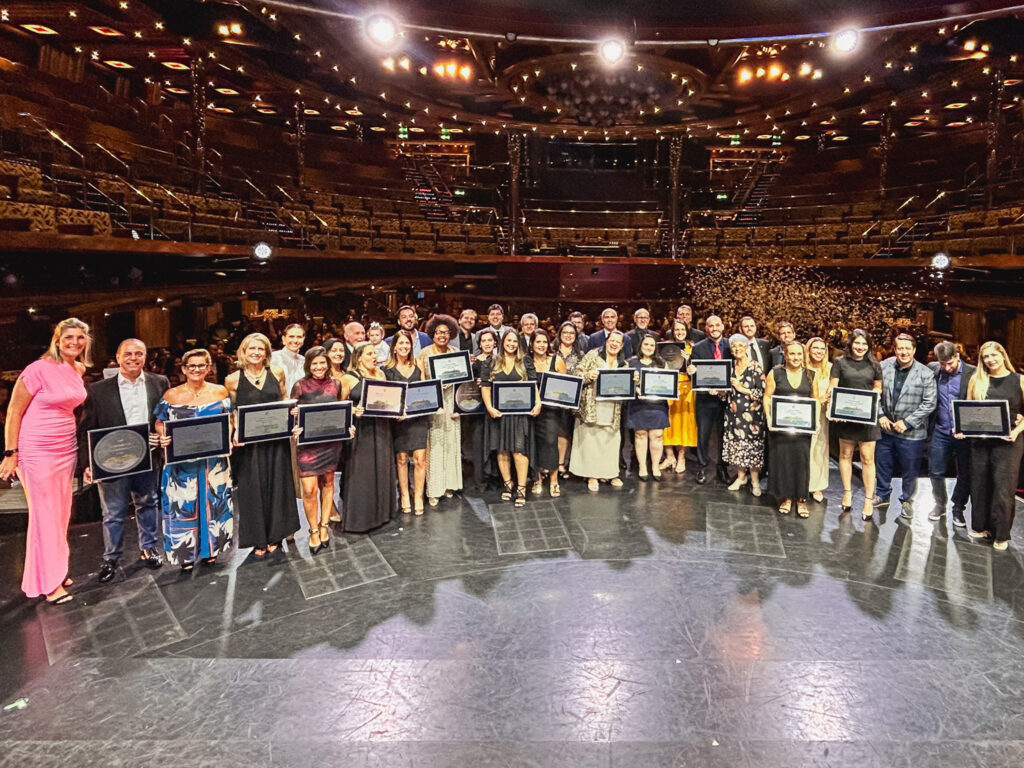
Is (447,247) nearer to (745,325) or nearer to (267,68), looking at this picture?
(267,68)

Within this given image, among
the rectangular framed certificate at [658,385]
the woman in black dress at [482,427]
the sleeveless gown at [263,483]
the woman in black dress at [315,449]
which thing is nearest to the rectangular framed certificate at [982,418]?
the rectangular framed certificate at [658,385]

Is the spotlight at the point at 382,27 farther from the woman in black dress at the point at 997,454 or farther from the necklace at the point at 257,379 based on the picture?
the woman in black dress at the point at 997,454

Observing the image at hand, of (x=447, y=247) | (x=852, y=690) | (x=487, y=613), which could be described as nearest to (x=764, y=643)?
(x=852, y=690)

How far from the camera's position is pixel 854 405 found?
17.6 ft

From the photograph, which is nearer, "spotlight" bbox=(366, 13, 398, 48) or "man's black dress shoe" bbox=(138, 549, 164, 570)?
"man's black dress shoe" bbox=(138, 549, 164, 570)

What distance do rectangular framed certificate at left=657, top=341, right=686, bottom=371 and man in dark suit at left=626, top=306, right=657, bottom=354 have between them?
0.17 m

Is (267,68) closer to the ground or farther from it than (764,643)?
farther from it

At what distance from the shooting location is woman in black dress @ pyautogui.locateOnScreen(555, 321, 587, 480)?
621cm

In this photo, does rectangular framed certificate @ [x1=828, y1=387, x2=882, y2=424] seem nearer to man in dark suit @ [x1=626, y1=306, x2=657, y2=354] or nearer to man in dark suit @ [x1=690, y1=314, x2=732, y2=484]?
man in dark suit @ [x1=690, y1=314, x2=732, y2=484]

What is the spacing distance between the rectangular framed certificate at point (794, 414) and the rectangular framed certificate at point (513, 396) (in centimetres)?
210

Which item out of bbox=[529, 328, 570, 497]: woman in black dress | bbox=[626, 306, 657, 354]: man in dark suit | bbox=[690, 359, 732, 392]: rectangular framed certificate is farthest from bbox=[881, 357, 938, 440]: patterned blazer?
bbox=[529, 328, 570, 497]: woman in black dress

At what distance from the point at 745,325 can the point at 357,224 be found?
1399cm

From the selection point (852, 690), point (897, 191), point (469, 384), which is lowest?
point (852, 690)

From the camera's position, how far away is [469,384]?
6.01 m
